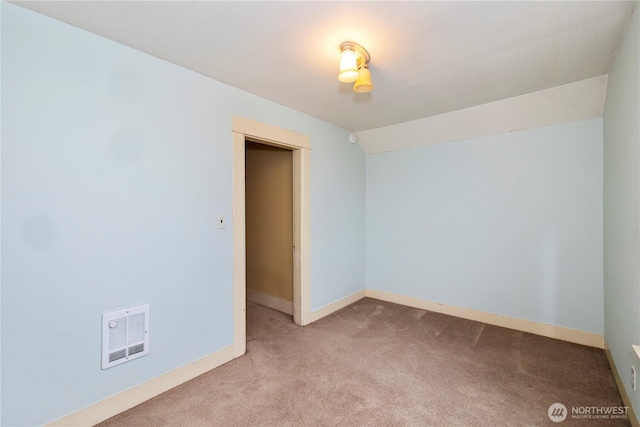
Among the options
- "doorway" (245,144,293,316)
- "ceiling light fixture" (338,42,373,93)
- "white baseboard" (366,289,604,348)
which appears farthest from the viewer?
"doorway" (245,144,293,316)

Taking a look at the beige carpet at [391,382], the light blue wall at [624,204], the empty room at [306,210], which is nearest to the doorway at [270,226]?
the empty room at [306,210]

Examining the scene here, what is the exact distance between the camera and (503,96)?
2578mm

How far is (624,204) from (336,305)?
2.76 m

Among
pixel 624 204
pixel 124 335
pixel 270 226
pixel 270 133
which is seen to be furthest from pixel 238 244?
A: pixel 624 204

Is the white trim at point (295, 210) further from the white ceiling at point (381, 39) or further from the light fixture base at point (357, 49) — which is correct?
the light fixture base at point (357, 49)

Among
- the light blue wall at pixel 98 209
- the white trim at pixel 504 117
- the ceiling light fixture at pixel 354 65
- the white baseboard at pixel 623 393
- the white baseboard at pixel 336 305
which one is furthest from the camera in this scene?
the white baseboard at pixel 336 305

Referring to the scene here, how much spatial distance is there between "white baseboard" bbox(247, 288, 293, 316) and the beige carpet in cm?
49

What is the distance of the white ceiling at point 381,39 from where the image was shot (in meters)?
1.46

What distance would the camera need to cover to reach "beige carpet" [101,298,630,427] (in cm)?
173

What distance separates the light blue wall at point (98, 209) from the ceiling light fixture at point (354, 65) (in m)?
1.13

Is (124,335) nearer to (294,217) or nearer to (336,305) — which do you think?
(294,217)

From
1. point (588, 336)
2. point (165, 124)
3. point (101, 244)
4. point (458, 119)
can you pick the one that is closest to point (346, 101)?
point (458, 119)

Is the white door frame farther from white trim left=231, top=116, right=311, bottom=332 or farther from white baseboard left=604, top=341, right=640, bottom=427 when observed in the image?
white baseboard left=604, top=341, right=640, bottom=427

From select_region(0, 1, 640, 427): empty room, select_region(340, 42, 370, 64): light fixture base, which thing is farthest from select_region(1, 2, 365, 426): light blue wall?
select_region(340, 42, 370, 64): light fixture base
